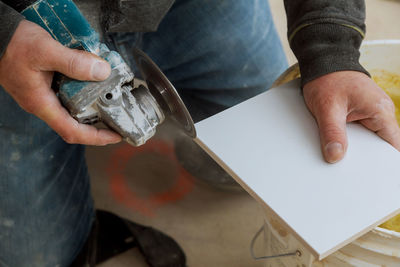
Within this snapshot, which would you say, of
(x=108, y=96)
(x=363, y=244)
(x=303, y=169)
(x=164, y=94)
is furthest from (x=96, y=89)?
(x=363, y=244)

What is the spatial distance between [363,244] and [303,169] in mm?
140

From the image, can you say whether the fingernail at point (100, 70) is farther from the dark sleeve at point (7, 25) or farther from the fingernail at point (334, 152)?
the fingernail at point (334, 152)

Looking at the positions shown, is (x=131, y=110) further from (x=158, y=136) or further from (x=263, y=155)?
(x=158, y=136)

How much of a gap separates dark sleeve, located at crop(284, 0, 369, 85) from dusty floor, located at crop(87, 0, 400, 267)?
56 centimetres

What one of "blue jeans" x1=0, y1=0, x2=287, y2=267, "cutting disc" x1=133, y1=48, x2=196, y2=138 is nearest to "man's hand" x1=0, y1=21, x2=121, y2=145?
"cutting disc" x1=133, y1=48, x2=196, y2=138

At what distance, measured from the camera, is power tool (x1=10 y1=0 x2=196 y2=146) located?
65 centimetres

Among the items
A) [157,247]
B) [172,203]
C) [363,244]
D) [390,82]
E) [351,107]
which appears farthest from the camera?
[172,203]

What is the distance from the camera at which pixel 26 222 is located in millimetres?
946

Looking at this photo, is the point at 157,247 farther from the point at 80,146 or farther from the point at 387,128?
the point at 387,128

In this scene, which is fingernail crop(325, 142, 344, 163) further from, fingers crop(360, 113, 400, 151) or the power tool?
the power tool

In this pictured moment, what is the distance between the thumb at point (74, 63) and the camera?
2.02ft

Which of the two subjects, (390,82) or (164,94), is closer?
(164,94)

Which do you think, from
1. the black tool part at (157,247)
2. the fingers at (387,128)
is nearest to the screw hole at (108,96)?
the fingers at (387,128)

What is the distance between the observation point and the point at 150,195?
126 cm
